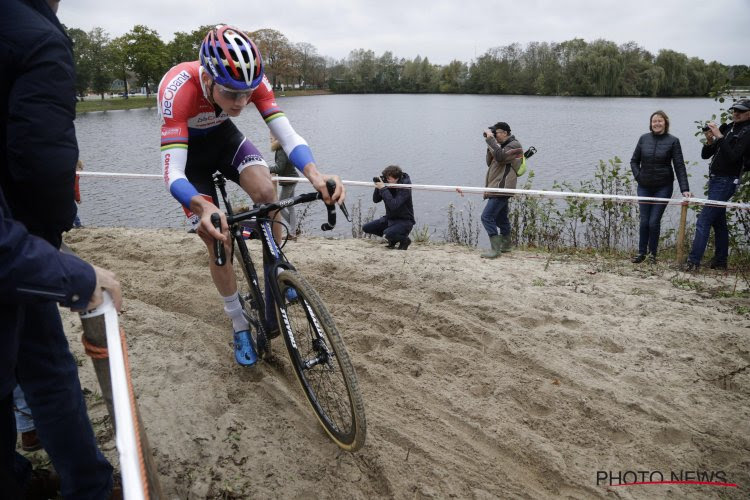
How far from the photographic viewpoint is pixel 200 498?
8.98ft

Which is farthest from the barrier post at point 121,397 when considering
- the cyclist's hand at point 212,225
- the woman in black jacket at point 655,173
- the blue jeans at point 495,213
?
the woman in black jacket at point 655,173

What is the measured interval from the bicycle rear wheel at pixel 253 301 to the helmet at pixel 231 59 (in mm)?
1137

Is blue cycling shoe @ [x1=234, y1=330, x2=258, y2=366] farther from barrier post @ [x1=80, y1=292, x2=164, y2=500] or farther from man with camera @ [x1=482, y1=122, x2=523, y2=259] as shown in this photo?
man with camera @ [x1=482, y1=122, x2=523, y2=259]

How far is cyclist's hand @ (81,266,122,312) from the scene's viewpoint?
1.72m

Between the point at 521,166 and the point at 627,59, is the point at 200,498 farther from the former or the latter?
the point at 627,59

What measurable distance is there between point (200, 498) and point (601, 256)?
21.7 feet

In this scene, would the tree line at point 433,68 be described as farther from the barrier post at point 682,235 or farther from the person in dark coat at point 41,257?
the person in dark coat at point 41,257

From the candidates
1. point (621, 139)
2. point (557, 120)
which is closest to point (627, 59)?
point (557, 120)

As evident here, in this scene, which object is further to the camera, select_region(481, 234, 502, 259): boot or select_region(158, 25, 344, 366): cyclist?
select_region(481, 234, 502, 259): boot

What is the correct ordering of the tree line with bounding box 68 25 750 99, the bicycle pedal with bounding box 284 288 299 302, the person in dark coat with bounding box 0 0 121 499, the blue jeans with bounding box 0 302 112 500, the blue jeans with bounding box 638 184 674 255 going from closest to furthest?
the person in dark coat with bounding box 0 0 121 499 < the blue jeans with bounding box 0 302 112 500 < the bicycle pedal with bounding box 284 288 299 302 < the blue jeans with bounding box 638 184 674 255 < the tree line with bounding box 68 25 750 99

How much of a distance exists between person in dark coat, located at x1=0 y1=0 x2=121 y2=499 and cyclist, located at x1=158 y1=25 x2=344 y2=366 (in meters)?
0.97

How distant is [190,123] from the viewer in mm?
3812

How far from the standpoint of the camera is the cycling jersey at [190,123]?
132 inches

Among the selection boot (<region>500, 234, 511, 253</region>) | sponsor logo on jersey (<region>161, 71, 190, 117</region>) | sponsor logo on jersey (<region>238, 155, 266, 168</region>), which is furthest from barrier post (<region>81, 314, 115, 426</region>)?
boot (<region>500, 234, 511, 253</region>)
